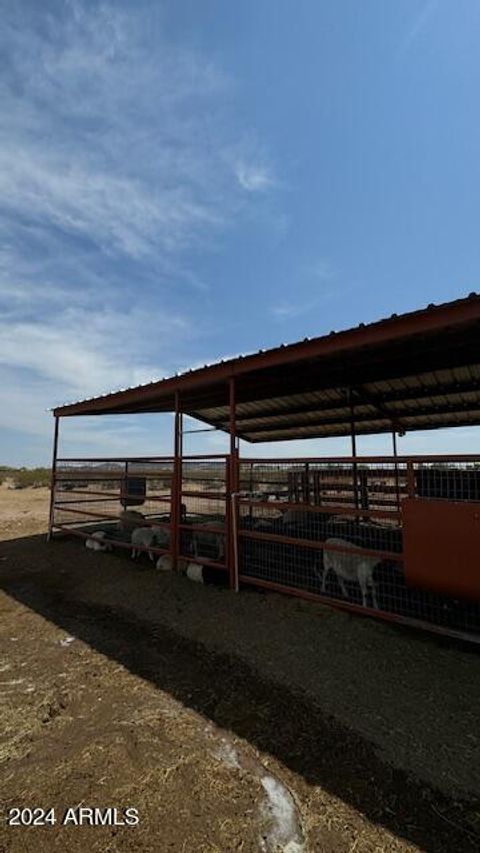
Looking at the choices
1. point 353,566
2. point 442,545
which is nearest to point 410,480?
point 442,545

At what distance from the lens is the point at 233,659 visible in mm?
4121

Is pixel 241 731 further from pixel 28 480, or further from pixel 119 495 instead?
pixel 28 480

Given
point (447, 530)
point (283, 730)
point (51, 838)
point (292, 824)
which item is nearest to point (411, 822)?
point (292, 824)

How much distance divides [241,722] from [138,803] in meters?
0.92

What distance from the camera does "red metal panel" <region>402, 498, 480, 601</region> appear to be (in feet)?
12.9

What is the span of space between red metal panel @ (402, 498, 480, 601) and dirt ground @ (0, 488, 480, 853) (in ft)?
2.09

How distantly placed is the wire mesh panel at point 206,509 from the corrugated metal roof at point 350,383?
4.73 ft

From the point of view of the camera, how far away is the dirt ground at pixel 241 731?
2.19 m

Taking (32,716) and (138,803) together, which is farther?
(32,716)

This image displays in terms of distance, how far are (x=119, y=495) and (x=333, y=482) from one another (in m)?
4.34

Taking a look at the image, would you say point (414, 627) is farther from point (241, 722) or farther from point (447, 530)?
point (241, 722)

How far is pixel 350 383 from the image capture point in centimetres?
842

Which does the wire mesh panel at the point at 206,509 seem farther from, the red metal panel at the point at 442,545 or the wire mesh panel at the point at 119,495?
the red metal panel at the point at 442,545

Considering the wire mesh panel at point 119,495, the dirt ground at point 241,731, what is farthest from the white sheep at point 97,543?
the dirt ground at point 241,731
